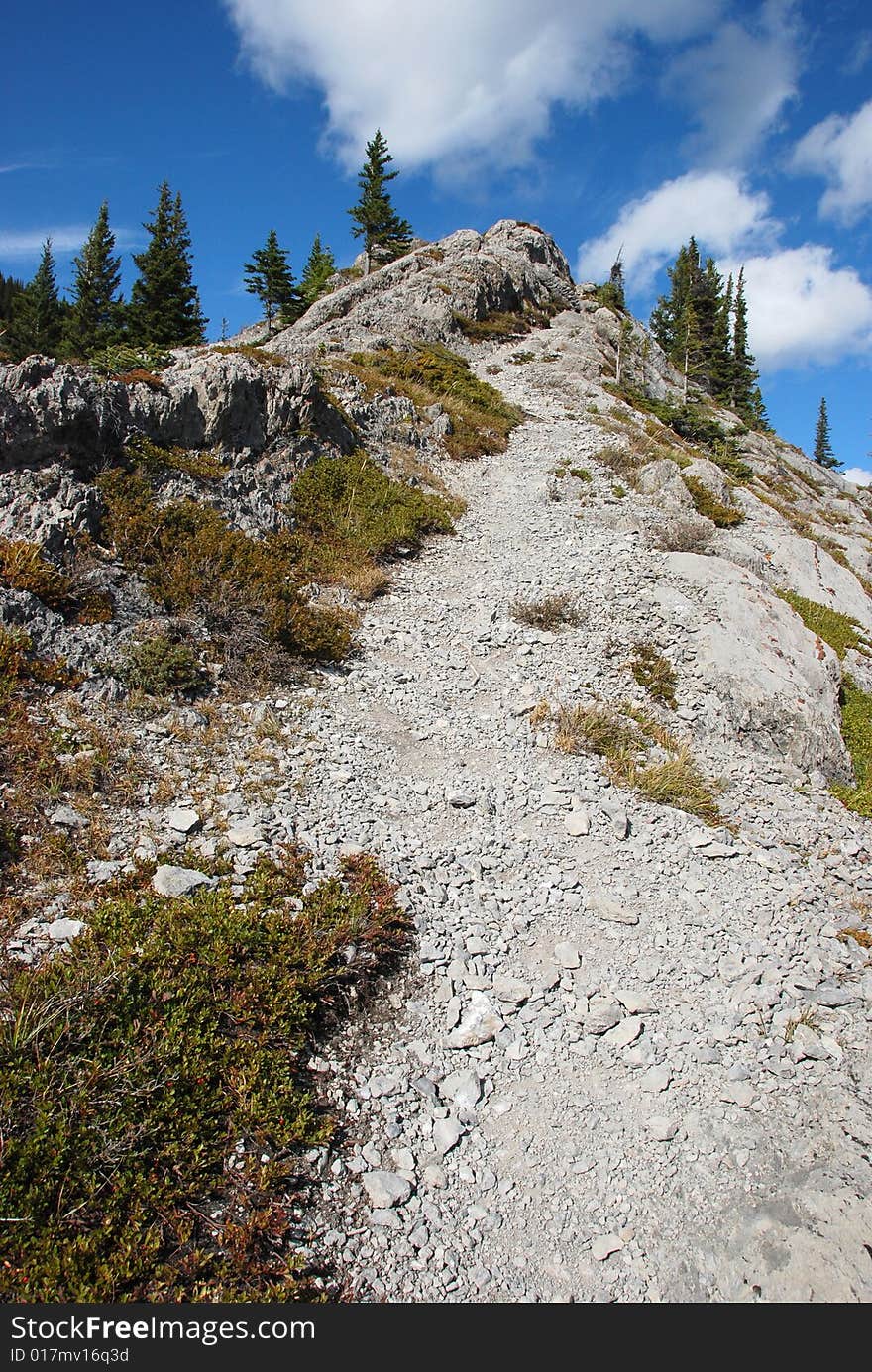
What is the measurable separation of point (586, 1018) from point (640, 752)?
206 inches

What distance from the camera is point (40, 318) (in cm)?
5422

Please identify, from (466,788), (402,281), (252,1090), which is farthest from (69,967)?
(402,281)

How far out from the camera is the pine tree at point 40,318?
50.8 metres

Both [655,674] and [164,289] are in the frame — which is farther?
[164,289]

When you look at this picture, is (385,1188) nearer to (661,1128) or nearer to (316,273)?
(661,1128)

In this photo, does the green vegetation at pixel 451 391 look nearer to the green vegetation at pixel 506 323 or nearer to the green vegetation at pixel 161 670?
the green vegetation at pixel 506 323

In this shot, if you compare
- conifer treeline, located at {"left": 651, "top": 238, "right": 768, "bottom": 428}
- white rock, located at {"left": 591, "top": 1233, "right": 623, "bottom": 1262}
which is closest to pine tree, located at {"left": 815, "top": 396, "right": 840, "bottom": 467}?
conifer treeline, located at {"left": 651, "top": 238, "right": 768, "bottom": 428}

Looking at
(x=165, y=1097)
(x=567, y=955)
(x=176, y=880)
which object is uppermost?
(x=176, y=880)

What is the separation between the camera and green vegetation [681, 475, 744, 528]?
852 inches

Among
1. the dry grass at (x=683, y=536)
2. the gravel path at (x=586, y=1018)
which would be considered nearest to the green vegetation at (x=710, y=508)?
the dry grass at (x=683, y=536)

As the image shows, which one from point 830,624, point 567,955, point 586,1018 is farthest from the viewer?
point 830,624

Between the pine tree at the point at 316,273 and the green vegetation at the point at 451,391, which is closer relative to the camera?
the green vegetation at the point at 451,391

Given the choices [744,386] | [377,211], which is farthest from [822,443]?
[377,211]

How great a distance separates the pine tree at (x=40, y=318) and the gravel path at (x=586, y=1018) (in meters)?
55.3
